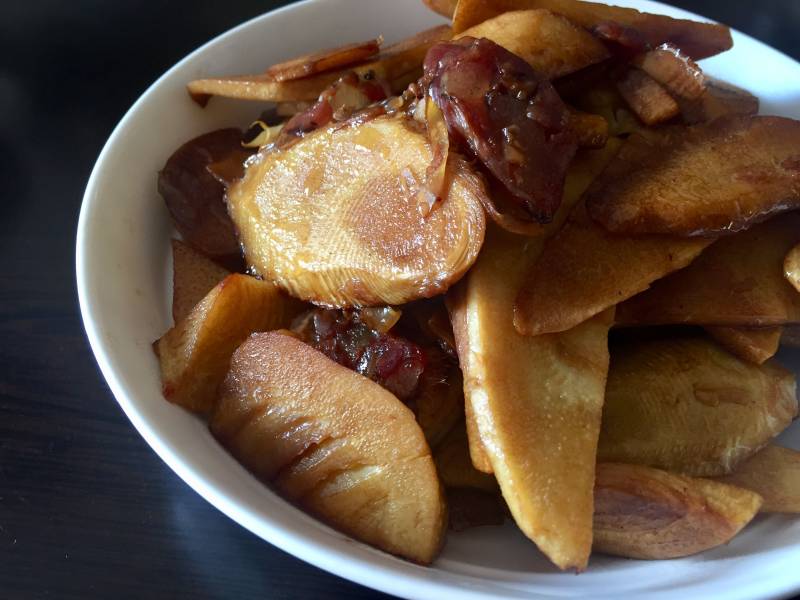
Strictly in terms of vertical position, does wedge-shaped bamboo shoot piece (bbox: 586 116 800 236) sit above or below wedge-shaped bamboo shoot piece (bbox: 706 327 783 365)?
above

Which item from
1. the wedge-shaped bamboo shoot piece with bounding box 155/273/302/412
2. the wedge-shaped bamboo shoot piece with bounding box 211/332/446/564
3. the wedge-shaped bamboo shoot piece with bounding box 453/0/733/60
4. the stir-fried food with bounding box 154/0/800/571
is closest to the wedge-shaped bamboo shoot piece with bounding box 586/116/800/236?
the stir-fried food with bounding box 154/0/800/571

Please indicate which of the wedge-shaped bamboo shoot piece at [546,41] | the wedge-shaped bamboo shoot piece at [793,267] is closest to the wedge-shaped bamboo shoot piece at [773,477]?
the wedge-shaped bamboo shoot piece at [793,267]

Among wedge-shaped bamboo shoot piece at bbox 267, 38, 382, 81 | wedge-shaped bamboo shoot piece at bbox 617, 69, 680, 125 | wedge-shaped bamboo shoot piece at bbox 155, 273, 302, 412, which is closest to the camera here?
wedge-shaped bamboo shoot piece at bbox 155, 273, 302, 412

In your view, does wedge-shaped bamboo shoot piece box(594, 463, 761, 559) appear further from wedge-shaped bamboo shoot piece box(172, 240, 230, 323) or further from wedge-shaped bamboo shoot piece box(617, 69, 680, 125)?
wedge-shaped bamboo shoot piece box(172, 240, 230, 323)

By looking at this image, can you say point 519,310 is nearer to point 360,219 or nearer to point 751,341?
point 360,219

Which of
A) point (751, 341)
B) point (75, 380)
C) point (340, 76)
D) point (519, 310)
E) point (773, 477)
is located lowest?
point (75, 380)

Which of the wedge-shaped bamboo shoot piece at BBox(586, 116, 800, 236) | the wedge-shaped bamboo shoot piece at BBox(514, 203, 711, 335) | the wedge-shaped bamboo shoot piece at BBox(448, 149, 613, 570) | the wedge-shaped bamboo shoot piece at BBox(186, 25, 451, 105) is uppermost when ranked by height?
the wedge-shaped bamboo shoot piece at BBox(186, 25, 451, 105)

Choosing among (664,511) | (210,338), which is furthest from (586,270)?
(210,338)
